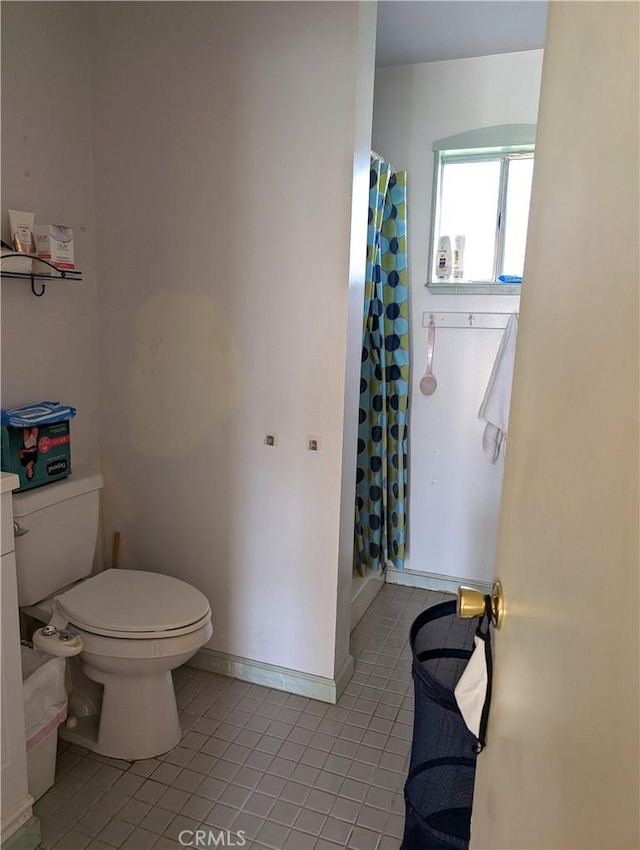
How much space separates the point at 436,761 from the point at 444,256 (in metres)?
2.18

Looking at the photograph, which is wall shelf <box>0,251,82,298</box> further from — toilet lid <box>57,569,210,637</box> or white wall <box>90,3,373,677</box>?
toilet lid <box>57,569,210,637</box>

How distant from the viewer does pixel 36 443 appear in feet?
6.22

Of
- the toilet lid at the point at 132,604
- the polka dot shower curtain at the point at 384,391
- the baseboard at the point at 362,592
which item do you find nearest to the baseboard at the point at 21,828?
the toilet lid at the point at 132,604

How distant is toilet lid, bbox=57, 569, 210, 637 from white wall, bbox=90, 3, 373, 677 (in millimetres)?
284

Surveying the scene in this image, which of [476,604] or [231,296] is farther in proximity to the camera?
[231,296]

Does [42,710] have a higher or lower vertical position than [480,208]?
lower

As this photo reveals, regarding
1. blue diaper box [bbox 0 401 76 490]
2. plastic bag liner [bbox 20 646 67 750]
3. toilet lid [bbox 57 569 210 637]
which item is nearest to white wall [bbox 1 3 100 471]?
blue diaper box [bbox 0 401 76 490]

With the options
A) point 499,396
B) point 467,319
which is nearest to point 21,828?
point 499,396

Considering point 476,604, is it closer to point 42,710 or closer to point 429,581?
point 42,710

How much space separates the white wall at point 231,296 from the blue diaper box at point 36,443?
0.37 meters

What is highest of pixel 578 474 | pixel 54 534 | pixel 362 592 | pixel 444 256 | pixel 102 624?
pixel 444 256

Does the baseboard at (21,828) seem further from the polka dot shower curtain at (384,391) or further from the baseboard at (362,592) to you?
the polka dot shower curtain at (384,391)
